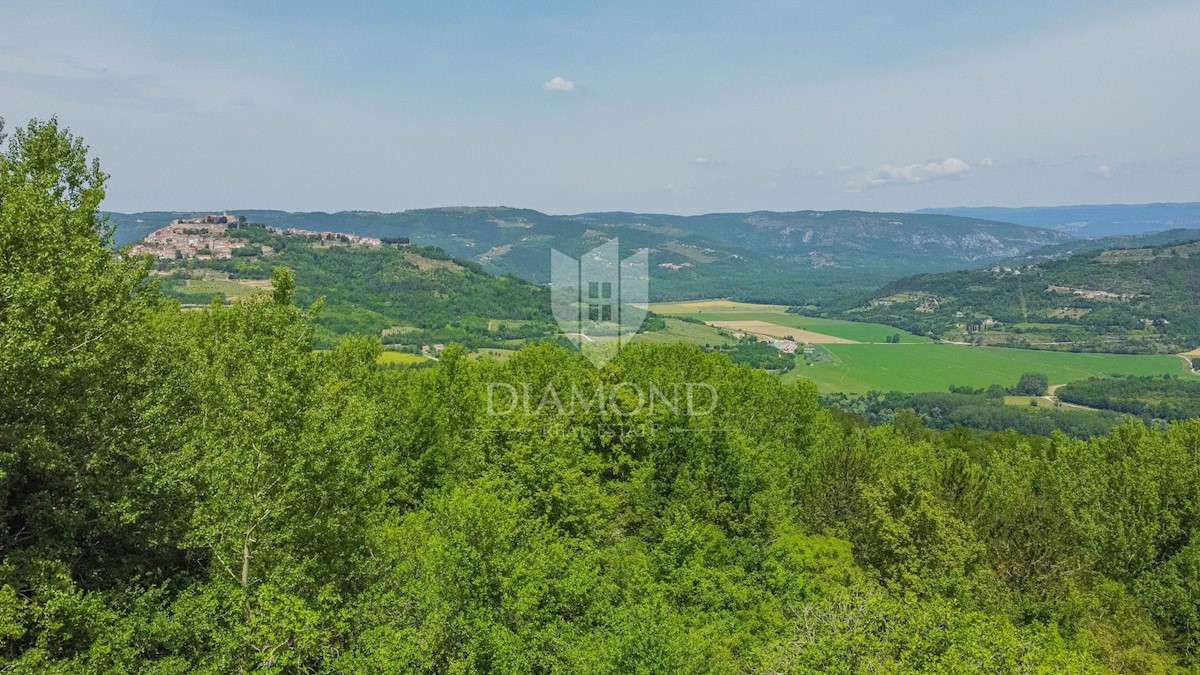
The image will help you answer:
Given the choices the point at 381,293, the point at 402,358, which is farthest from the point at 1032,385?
the point at 381,293

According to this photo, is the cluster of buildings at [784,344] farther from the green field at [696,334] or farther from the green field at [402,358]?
the green field at [402,358]

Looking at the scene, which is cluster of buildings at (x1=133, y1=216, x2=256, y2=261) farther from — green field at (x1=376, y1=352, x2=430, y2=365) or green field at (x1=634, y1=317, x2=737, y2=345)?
green field at (x1=634, y1=317, x2=737, y2=345)

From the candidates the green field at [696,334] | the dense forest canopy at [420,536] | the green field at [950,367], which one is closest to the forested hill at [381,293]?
the green field at [696,334]

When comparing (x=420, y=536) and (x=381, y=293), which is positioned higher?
(x=420, y=536)

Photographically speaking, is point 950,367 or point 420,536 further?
point 950,367

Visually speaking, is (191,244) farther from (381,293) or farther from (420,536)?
(420,536)

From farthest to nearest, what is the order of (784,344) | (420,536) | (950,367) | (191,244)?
1. (784,344)
2. (191,244)
3. (950,367)
4. (420,536)

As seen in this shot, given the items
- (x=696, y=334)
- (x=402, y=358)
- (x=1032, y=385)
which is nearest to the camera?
(x=402, y=358)
